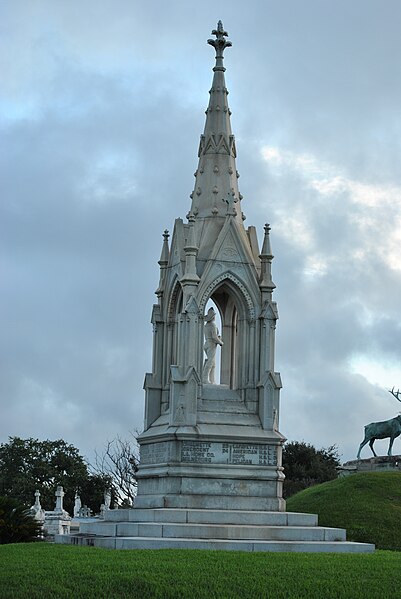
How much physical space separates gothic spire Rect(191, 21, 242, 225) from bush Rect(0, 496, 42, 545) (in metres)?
9.63

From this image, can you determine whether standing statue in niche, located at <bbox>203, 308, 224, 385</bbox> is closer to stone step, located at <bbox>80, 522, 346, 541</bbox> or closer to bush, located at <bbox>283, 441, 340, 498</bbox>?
A: stone step, located at <bbox>80, 522, 346, 541</bbox>

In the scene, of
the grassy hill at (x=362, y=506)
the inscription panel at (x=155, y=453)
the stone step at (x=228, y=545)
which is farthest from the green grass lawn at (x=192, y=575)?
the grassy hill at (x=362, y=506)

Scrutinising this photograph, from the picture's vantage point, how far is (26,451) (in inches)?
3497

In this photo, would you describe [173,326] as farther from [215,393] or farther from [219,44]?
[219,44]

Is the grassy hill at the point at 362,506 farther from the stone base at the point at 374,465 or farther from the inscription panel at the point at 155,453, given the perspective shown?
the inscription panel at the point at 155,453

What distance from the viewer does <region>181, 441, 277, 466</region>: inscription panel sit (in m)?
26.2

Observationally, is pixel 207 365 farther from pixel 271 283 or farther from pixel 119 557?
pixel 119 557

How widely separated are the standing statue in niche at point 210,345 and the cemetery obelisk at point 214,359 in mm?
25

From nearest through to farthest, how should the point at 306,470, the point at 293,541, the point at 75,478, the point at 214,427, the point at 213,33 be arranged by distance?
1. the point at 293,541
2. the point at 214,427
3. the point at 213,33
4. the point at 306,470
5. the point at 75,478

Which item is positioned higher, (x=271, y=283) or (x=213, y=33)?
(x=213, y=33)

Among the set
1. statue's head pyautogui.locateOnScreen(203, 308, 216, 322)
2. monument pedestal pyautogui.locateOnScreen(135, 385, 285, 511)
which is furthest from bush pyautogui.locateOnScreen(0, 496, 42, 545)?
statue's head pyautogui.locateOnScreen(203, 308, 216, 322)

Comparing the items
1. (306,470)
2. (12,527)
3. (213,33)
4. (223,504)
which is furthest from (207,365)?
(306,470)

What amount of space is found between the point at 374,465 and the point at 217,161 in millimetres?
29327

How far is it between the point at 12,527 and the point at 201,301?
8294 mm
